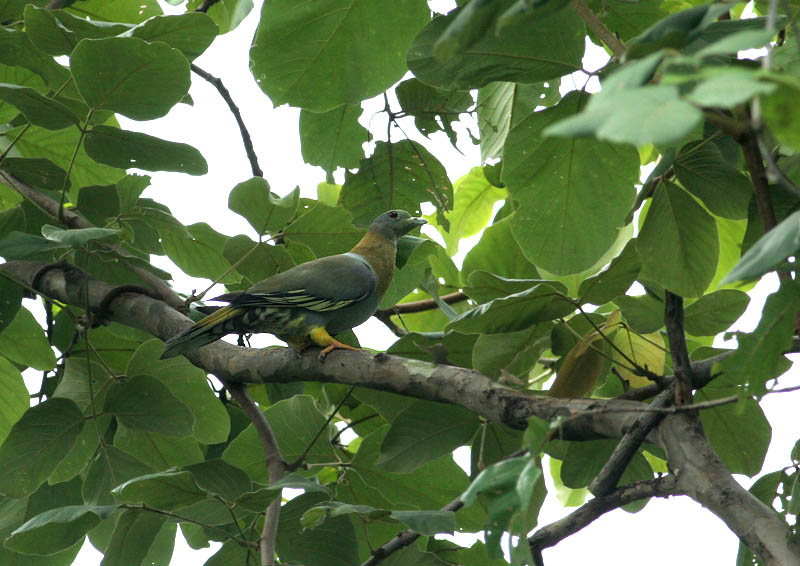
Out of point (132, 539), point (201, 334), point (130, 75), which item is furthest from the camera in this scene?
point (201, 334)

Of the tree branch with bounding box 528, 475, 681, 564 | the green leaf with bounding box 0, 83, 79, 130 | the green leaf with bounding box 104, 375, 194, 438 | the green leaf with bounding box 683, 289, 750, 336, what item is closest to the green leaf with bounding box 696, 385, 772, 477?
the green leaf with bounding box 683, 289, 750, 336

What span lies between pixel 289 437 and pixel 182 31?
119cm

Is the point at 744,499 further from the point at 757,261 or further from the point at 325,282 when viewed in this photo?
the point at 325,282

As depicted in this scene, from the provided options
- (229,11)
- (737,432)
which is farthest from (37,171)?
(737,432)

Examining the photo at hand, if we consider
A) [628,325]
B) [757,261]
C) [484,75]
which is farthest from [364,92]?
[757,261]

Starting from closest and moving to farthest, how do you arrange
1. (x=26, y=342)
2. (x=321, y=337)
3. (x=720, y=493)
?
(x=720, y=493)
(x=26, y=342)
(x=321, y=337)

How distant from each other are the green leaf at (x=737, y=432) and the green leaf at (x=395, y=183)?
1303mm

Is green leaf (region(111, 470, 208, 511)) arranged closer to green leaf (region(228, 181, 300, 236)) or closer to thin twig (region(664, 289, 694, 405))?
green leaf (region(228, 181, 300, 236))

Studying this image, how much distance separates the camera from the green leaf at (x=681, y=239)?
213cm

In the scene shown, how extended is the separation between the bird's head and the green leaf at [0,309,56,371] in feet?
4.37

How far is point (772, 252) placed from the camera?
1.05m

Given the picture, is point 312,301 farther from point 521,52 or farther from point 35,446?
point 521,52

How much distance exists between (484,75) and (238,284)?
163 centimetres

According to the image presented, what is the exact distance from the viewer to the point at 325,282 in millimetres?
3127
